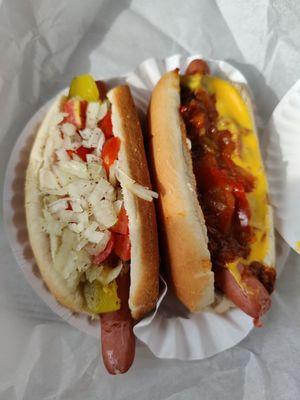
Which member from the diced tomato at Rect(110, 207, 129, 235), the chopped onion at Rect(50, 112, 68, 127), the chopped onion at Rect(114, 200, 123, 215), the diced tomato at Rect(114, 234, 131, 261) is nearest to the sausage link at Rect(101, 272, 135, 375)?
the diced tomato at Rect(114, 234, 131, 261)

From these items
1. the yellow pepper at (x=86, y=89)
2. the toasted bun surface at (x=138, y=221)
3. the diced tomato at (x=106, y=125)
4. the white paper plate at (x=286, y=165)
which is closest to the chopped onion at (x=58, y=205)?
the toasted bun surface at (x=138, y=221)

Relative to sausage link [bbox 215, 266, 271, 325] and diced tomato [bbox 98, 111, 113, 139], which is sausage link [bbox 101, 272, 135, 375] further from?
diced tomato [bbox 98, 111, 113, 139]

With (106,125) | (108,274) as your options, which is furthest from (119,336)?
(106,125)

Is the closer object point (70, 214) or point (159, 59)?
point (70, 214)

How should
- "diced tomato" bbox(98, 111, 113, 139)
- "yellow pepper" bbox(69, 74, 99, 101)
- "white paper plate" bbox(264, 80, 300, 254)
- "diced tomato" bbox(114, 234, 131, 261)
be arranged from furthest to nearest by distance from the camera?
"white paper plate" bbox(264, 80, 300, 254), "yellow pepper" bbox(69, 74, 99, 101), "diced tomato" bbox(98, 111, 113, 139), "diced tomato" bbox(114, 234, 131, 261)

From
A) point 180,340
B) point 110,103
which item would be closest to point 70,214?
point 110,103

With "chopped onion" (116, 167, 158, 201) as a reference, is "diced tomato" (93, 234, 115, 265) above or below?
below

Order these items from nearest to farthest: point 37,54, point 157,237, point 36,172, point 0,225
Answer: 1. point 157,237
2. point 36,172
3. point 0,225
4. point 37,54

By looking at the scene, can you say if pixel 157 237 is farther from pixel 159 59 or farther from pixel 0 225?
pixel 159 59
